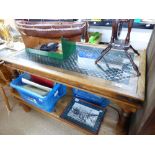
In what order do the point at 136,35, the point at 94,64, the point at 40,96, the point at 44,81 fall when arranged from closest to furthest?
the point at 94,64 < the point at 40,96 < the point at 44,81 < the point at 136,35

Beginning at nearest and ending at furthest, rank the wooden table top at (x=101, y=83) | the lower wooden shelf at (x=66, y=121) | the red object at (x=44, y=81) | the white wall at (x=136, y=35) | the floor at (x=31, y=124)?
1. the wooden table top at (x=101, y=83)
2. the lower wooden shelf at (x=66, y=121)
3. the red object at (x=44, y=81)
4. the floor at (x=31, y=124)
5. the white wall at (x=136, y=35)

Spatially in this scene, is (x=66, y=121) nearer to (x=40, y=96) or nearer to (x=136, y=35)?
(x=40, y=96)

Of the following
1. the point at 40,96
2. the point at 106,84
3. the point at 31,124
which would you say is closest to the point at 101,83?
the point at 106,84

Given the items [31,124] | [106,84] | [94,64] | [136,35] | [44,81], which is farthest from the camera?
[136,35]

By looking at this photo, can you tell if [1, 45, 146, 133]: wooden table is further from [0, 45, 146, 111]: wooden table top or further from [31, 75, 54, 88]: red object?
[31, 75, 54, 88]: red object

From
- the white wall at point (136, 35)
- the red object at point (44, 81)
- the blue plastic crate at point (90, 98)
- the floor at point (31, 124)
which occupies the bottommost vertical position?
the floor at point (31, 124)

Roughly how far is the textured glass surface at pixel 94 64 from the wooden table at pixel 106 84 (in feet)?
0.11

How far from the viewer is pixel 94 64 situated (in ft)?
2.32

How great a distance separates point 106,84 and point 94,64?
0.19 m

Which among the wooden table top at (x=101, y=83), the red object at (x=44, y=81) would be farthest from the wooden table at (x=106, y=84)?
the red object at (x=44, y=81)

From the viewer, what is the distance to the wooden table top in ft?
1.67

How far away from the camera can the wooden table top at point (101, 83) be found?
0.51m

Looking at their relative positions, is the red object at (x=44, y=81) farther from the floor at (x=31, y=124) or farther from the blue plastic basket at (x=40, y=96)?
the floor at (x=31, y=124)
